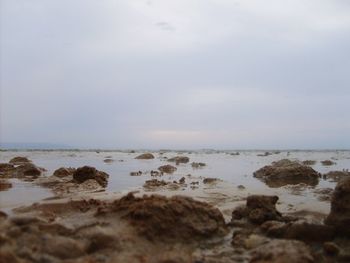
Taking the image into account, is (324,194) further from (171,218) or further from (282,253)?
(282,253)

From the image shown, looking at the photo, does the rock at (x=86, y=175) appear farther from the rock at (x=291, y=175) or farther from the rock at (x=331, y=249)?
the rock at (x=331, y=249)

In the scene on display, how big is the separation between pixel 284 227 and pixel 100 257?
3.24 meters

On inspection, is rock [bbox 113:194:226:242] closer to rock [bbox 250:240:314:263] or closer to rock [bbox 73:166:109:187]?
rock [bbox 250:240:314:263]

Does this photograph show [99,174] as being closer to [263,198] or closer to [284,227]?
[263,198]

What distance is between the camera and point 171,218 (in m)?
6.94

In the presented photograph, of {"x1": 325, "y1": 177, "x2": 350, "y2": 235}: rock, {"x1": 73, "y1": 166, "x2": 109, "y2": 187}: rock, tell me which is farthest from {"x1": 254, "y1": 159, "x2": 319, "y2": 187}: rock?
{"x1": 325, "y1": 177, "x2": 350, "y2": 235}: rock

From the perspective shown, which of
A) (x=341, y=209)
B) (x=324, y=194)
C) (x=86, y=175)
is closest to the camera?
(x=341, y=209)

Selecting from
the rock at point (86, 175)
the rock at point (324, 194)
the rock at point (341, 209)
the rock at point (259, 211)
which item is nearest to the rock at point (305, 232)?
the rock at point (341, 209)

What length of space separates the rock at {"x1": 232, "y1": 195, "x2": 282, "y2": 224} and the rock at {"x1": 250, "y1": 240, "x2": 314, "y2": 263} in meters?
1.98

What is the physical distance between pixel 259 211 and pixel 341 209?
1.58m

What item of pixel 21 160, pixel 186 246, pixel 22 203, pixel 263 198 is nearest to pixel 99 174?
pixel 22 203

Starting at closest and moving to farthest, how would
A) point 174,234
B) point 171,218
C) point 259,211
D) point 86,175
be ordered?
point 174,234
point 171,218
point 259,211
point 86,175

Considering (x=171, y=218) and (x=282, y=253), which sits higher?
(x=171, y=218)

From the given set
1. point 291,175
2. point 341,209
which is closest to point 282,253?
point 341,209
